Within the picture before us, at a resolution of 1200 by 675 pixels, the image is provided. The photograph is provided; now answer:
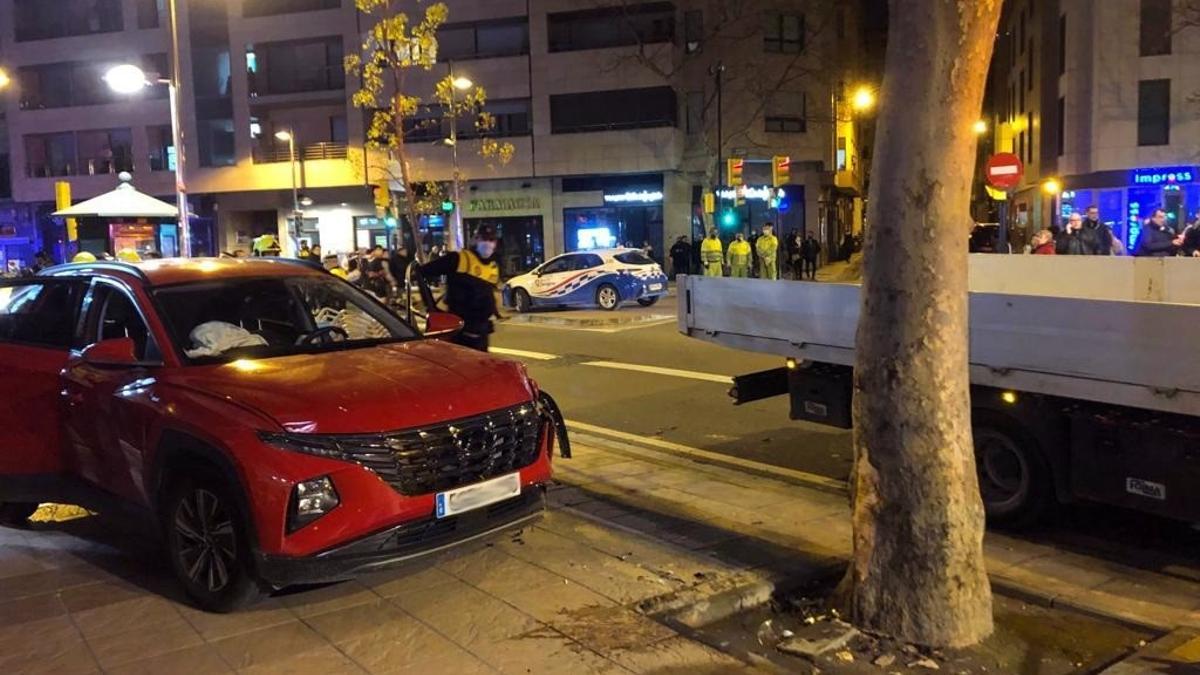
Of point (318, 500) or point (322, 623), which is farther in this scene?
point (322, 623)

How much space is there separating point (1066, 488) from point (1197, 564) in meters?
0.81

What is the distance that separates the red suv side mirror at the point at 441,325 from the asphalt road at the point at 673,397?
326 cm

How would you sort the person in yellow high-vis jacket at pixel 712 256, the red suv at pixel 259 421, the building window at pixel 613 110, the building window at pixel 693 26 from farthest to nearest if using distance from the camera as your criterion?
1. the building window at pixel 693 26
2. the building window at pixel 613 110
3. the person in yellow high-vis jacket at pixel 712 256
4. the red suv at pixel 259 421

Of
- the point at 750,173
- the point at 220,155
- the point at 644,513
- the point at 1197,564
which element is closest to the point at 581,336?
the point at 644,513

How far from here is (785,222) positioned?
43.9 m

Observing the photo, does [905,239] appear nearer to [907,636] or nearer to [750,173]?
[907,636]

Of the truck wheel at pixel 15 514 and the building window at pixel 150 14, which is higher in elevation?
the building window at pixel 150 14

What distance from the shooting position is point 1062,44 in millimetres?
38031

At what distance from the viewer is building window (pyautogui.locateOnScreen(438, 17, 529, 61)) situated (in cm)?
4181

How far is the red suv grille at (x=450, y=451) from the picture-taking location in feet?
14.4

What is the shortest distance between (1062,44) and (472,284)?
37.0 m

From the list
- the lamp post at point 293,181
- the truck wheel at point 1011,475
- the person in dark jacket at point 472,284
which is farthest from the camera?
the lamp post at point 293,181

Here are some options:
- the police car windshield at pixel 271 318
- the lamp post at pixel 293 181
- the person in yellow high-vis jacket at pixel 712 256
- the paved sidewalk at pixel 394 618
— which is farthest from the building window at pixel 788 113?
the paved sidewalk at pixel 394 618

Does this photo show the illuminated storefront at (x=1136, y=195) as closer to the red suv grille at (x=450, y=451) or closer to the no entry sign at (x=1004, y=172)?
the no entry sign at (x=1004, y=172)
